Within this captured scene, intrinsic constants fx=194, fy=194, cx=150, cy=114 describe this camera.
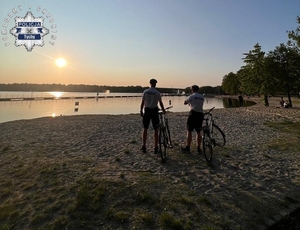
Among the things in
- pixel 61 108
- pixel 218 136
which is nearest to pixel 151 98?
pixel 218 136

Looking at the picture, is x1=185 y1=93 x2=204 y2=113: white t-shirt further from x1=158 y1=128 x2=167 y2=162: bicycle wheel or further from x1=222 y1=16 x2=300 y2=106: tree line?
x1=222 y1=16 x2=300 y2=106: tree line

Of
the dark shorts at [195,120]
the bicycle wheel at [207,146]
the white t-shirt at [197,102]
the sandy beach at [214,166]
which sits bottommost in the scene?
the sandy beach at [214,166]

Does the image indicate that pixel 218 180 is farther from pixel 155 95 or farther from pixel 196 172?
pixel 155 95

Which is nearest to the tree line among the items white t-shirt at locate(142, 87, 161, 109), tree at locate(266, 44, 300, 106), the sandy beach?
tree at locate(266, 44, 300, 106)

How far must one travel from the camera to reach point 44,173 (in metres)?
5.39

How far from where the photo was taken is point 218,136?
765 centimetres

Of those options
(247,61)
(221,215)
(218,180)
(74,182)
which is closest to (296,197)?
(218,180)

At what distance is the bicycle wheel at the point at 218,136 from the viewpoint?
7.38 meters

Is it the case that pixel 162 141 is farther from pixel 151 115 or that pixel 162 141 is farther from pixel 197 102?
pixel 197 102

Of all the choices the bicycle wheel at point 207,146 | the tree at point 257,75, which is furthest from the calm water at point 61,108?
the bicycle wheel at point 207,146

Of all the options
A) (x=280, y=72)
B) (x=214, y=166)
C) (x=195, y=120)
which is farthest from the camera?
(x=280, y=72)

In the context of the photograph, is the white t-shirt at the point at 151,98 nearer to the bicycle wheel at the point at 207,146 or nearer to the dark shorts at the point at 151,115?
the dark shorts at the point at 151,115

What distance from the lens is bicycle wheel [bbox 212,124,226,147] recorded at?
7379 millimetres

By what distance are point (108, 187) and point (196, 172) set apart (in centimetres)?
249
